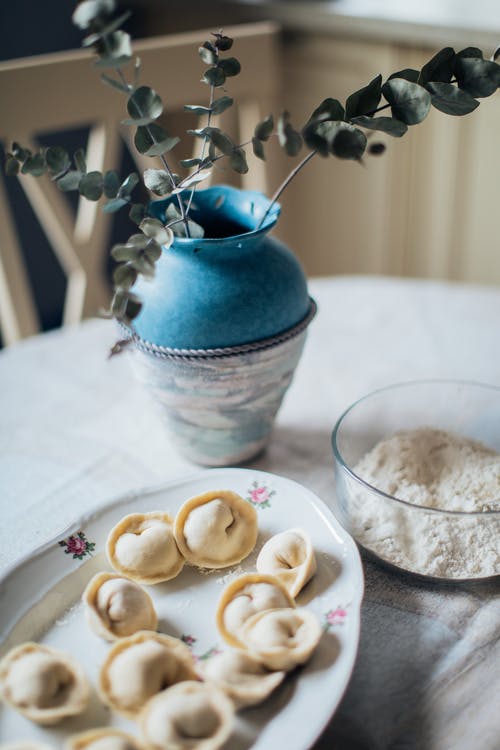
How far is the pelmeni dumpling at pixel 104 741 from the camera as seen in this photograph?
41cm

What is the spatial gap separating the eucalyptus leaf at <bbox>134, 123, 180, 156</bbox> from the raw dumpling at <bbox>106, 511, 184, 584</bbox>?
305 mm

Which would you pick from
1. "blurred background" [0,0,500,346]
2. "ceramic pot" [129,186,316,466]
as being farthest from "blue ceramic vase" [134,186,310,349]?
"blurred background" [0,0,500,346]

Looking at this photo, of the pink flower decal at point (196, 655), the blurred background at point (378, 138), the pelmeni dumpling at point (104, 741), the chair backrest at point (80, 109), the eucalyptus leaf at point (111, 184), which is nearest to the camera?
the pelmeni dumpling at point (104, 741)

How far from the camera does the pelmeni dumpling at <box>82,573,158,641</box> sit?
0.51 meters

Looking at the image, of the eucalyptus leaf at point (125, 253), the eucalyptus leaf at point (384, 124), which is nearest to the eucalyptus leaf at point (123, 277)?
the eucalyptus leaf at point (125, 253)

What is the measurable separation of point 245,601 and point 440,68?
442mm

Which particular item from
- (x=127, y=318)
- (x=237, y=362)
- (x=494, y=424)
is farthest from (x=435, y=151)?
(x=127, y=318)

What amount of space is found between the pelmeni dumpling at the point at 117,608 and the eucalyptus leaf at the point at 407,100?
42 cm

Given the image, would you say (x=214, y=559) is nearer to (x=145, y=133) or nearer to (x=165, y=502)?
(x=165, y=502)

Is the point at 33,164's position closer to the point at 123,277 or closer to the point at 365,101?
the point at 123,277

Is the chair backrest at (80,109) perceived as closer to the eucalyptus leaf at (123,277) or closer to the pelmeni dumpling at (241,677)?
the eucalyptus leaf at (123,277)

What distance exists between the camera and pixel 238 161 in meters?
0.59

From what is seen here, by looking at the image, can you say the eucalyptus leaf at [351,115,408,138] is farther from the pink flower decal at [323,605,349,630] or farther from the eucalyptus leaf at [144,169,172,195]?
the pink flower decal at [323,605,349,630]

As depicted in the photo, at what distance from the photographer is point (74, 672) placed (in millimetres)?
468
